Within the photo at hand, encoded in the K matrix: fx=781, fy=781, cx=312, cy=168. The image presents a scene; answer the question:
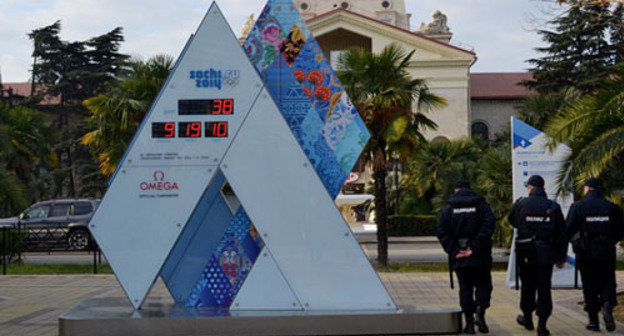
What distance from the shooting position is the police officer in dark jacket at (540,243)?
28.9 feet

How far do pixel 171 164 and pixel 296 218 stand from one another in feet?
5.36

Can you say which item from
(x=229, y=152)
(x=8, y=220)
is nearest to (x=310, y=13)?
(x=8, y=220)

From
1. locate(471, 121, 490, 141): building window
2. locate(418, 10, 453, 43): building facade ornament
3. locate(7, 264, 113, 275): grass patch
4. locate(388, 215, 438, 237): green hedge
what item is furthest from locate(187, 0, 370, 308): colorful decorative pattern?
locate(418, 10, 453, 43): building facade ornament

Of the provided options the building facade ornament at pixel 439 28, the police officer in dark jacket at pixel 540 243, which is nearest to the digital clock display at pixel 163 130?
the police officer in dark jacket at pixel 540 243

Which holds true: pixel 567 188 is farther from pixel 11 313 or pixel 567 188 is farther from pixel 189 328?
pixel 11 313

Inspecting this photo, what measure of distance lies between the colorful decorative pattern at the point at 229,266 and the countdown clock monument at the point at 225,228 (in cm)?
1

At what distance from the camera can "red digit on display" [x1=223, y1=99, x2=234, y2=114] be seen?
931 cm

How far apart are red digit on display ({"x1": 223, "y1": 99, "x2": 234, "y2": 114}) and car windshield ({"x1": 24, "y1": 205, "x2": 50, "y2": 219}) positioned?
2099 centimetres

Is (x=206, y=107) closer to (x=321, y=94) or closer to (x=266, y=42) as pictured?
(x=266, y=42)

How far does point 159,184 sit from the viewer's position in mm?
9250

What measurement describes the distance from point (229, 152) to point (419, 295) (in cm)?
547

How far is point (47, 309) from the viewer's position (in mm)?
11750

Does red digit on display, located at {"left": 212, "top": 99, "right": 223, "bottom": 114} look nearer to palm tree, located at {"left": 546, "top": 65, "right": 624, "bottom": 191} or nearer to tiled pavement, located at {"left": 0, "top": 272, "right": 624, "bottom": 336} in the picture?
tiled pavement, located at {"left": 0, "top": 272, "right": 624, "bottom": 336}

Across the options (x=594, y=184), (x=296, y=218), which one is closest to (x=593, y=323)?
(x=594, y=184)
